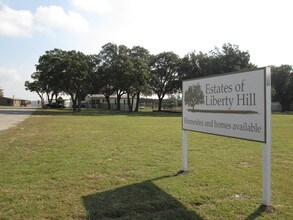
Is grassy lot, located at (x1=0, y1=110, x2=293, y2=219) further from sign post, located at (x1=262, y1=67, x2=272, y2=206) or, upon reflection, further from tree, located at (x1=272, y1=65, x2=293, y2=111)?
tree, located at (x1=272, y1=65, x2=293, y2=111)

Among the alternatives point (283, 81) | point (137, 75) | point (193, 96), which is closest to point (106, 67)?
A: point (137, 75)

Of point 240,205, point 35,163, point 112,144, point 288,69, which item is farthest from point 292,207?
point 288,69

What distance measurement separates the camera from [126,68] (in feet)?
133

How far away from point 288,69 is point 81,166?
58.7 meters

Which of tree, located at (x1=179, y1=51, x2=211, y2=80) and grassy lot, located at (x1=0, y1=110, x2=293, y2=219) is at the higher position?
tree, located at (x1=179, y1=51, x2=211, y2=80)

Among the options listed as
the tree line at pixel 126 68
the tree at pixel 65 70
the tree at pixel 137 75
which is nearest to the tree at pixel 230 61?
the tree line at pixel 126 68

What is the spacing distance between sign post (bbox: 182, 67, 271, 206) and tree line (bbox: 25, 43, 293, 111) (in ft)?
109

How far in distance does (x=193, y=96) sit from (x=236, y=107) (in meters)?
1.39

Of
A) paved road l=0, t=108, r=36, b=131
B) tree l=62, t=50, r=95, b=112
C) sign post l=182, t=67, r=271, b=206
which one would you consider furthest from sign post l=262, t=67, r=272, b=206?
tree l=62, t=50, r=95, b=112

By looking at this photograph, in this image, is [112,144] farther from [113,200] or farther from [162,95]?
[162,95]

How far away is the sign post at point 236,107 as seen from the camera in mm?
4156

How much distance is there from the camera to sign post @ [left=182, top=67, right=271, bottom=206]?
416 centimetres

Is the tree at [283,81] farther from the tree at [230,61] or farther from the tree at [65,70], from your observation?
the tree at [65,70]

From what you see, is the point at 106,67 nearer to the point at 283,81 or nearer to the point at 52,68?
the point at 52,68
